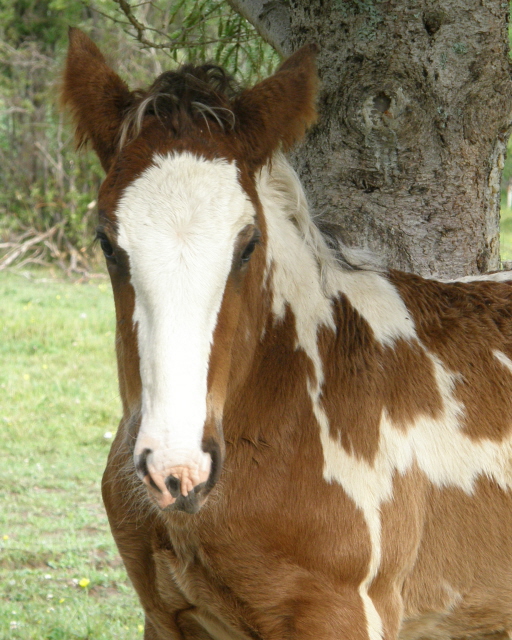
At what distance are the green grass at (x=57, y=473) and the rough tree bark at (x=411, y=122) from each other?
7.86ft

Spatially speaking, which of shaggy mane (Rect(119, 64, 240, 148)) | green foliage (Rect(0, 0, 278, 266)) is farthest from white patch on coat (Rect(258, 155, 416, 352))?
green foliage (Rect(0, 0, 278, 266))

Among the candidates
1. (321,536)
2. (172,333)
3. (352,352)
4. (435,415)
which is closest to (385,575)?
(321,536)

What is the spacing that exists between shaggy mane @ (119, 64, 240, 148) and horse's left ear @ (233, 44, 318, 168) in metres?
0.06

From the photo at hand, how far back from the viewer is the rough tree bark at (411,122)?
307 centimetres

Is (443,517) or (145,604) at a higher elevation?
(443,517)

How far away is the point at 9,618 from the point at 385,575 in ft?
8.21

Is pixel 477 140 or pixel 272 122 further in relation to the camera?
pixel 477 140

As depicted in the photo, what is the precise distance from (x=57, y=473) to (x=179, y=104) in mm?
4460

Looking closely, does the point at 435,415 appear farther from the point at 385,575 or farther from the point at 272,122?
the point at 272,122

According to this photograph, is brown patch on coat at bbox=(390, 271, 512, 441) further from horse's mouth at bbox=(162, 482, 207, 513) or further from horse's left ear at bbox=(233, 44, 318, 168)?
horse's mouth at bbox=(162, 482, 207, 513)

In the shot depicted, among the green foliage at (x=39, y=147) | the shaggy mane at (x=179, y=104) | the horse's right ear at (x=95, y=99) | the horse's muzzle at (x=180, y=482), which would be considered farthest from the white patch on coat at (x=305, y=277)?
the green foliage at (x=39, y=147)

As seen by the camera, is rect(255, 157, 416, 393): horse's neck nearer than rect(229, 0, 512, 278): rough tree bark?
Yes

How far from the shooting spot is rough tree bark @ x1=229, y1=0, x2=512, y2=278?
10.1 feet

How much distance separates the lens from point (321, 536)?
2.11m
